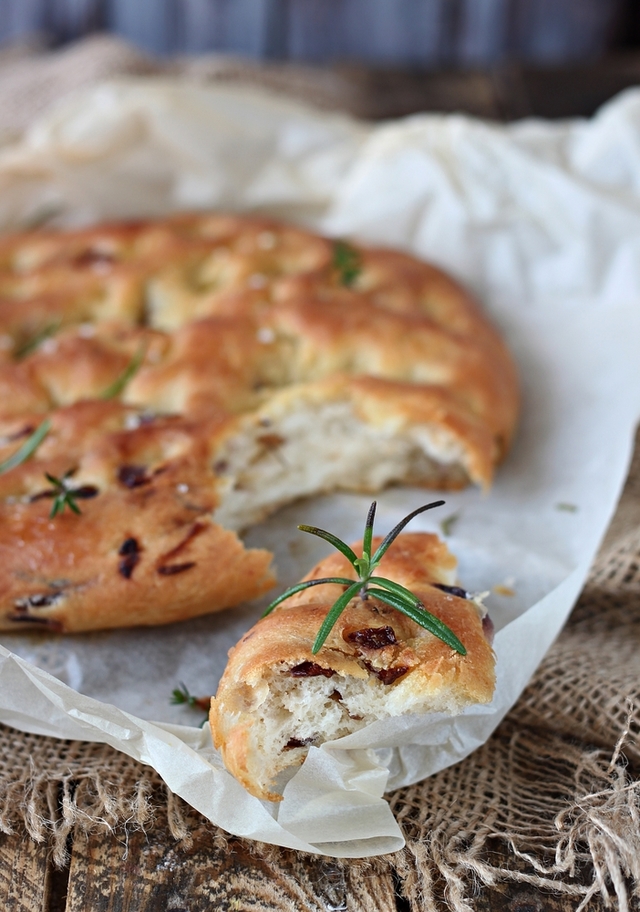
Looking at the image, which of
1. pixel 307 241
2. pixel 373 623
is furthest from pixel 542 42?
pixel 373 623

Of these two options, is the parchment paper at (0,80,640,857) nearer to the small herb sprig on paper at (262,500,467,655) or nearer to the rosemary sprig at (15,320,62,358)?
the small herb sprig on paper at (262,500,467,655)

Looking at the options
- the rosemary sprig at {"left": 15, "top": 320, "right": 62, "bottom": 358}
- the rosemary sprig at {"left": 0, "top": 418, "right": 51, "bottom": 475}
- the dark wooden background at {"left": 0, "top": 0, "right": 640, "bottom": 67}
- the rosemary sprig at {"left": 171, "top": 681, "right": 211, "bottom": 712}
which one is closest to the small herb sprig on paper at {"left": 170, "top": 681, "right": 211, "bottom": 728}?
the rosemary sprig at {"left": 171, "top": 681, "right": 211, "bottom": 712}

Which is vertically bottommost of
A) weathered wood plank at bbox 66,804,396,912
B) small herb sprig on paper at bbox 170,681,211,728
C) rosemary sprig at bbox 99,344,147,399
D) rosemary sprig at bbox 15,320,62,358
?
small herb sprig on paper at bbox 170,681,211,728

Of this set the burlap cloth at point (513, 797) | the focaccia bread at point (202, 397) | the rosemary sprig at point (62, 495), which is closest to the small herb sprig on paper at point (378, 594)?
the burlap cloth at point (513, 797)

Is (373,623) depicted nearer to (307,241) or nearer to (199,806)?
(199,806)

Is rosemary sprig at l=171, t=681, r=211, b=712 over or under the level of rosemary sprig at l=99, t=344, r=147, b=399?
under

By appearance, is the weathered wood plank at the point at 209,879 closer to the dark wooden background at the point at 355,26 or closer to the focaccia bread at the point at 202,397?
the focaccia bread at the point at 202,397

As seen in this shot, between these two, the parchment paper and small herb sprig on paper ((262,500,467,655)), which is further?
the parchment paper
